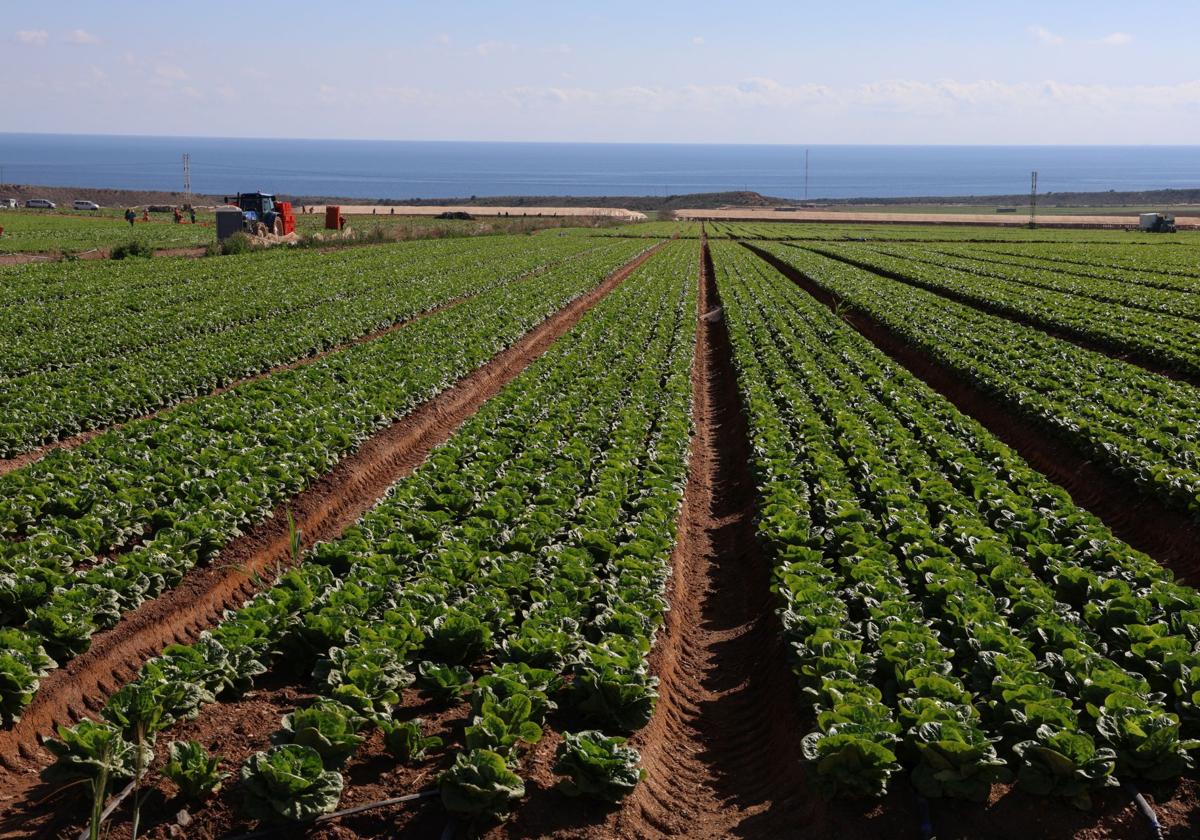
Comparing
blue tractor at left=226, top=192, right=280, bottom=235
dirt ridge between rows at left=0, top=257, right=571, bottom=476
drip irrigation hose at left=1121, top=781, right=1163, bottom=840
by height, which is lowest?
drip irrigation hose at left=1121, top=781, right=1163, bottom=840

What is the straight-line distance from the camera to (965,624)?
7586 mm

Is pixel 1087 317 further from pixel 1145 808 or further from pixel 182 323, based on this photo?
pixel 182 323

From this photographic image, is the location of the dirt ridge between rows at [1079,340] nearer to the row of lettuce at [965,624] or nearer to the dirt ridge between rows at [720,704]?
the row of lettuce at [965,624]

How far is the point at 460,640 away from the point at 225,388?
12930mm

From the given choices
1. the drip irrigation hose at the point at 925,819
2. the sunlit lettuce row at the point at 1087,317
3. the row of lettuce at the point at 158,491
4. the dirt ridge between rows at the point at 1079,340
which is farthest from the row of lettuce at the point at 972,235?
the drip irrigation hose at the point at 925,819

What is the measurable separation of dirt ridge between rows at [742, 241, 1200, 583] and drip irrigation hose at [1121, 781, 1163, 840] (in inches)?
227

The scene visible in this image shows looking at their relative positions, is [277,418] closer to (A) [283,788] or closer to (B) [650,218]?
(A) [283,788]

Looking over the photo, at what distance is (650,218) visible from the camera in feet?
397

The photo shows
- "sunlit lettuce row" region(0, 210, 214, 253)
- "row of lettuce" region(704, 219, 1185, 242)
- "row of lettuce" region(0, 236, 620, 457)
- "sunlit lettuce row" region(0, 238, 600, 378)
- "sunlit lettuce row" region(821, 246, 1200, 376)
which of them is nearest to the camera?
"row of lettuce" region(0, 236, 620, 457)

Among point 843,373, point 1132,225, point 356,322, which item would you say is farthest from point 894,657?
point 1132,225

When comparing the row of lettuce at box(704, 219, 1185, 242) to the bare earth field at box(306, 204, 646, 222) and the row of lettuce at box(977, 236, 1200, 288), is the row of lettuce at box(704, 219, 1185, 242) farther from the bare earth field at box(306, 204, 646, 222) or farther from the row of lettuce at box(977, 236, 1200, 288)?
the bare earth field at box(306, 204, 646, 222)

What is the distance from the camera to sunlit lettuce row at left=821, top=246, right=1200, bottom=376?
21.9 m

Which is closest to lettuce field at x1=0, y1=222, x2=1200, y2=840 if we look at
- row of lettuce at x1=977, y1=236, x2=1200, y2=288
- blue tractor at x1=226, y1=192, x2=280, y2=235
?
row of lettuce at x1=977, y1=236, x2=1200, y2=288

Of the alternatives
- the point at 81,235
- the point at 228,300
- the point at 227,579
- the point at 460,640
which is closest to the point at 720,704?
the point at 460,640
